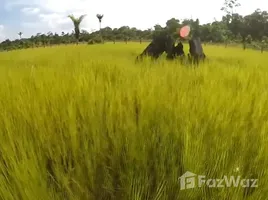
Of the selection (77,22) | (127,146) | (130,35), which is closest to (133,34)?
(130,35)

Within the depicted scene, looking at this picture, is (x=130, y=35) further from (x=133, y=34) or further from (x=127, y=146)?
(x=127, y=146)

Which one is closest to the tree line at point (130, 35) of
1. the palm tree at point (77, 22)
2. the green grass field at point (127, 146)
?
the palm tree at point (77, 22)

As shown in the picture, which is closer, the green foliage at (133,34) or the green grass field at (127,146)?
the green grass field at (127,146)

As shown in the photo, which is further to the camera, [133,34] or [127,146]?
[133,34]

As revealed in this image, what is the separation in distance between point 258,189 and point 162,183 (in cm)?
32

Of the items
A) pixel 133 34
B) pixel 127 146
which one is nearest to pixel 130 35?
pixel 133 34

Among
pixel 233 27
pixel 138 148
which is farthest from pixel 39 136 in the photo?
pixel 233 27

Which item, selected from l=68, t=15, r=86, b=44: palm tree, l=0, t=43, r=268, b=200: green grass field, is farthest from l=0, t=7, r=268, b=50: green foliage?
l=0, t=43, r=268, b=200: green grass field

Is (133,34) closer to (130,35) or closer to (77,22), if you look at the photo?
(130,35)

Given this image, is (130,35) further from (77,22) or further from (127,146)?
(127,146)

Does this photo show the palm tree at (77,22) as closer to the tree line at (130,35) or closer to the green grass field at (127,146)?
the tree line at (130,35)

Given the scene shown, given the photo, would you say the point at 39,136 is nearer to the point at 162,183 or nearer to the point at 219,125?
the point at 162,183

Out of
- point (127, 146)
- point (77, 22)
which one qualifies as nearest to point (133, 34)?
point (77, 22)

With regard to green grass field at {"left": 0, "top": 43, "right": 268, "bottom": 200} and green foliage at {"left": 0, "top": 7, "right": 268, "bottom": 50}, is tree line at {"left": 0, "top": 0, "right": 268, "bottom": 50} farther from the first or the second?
green grass field at {"left": 0, "top": 43, "right": 268, "bottom": 200}
